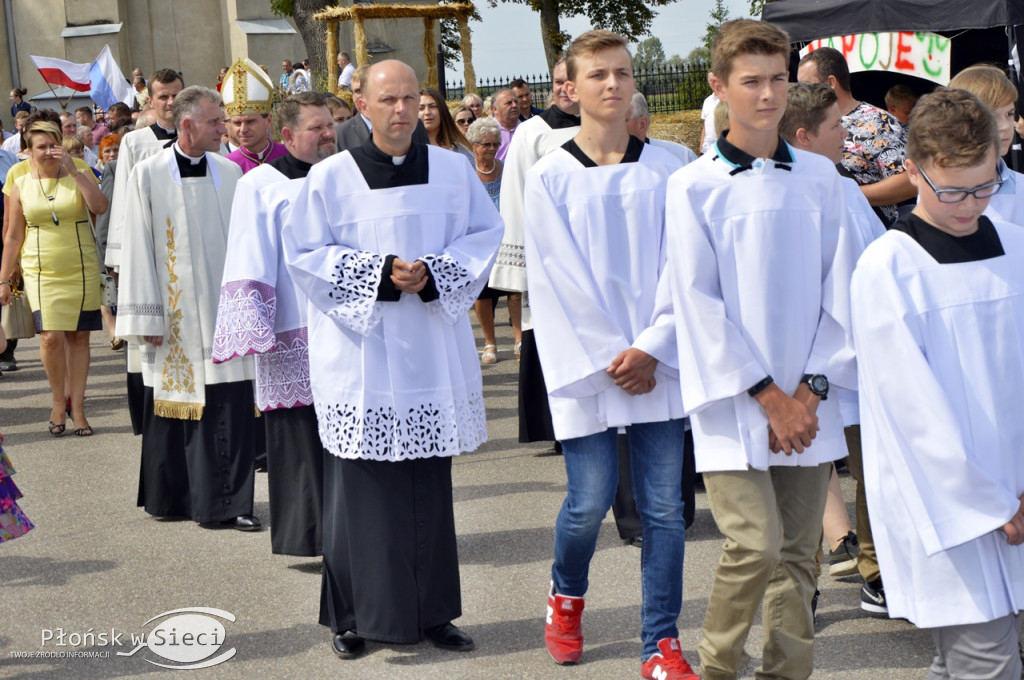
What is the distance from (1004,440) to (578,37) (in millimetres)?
2083

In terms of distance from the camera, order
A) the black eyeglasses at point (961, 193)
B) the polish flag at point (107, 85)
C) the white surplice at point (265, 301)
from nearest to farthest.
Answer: the black eyeglasses at point (961, 193) → the white surplice at point (265, 301) → the polish flag at point (107, 85)

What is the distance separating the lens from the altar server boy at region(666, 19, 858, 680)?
3828 mm

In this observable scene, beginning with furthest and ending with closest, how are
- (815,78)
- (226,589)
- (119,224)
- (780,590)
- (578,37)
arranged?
(119,224) < (815,78) < (226,589) < (578,37) < (780,590)

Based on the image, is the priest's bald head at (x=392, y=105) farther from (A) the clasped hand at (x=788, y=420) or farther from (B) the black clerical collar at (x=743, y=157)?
(A) the clasped hand at (x=788, y=420)

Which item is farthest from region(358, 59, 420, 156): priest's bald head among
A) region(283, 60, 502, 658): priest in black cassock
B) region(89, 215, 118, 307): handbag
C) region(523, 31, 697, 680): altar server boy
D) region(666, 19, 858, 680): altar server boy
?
region(89, 215, 118, 307): handbag

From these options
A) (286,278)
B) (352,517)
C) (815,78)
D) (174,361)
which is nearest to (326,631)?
(352,517)

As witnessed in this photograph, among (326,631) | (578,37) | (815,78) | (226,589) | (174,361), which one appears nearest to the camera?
(578,37)

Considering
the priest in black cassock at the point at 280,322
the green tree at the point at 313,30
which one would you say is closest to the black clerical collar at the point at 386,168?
the priest in black cassock at the point at 280,322

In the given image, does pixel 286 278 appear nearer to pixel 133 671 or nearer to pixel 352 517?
pixel 352 517

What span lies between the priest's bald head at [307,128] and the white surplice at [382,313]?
104cm

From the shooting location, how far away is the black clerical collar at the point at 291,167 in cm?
584

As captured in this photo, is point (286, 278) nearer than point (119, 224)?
Yes

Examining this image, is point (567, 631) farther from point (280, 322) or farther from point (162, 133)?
point (162, 133)

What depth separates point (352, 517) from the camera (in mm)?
4844
